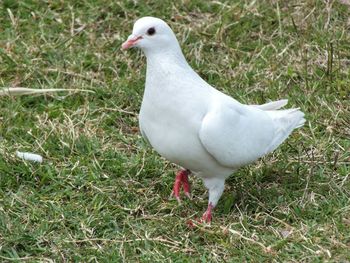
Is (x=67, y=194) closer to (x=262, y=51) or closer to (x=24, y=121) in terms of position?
(x=24, y=121)

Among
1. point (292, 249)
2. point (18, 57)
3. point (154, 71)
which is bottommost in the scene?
point (18, 57)

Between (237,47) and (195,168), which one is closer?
(195,168)

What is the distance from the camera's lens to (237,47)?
770 centimetres

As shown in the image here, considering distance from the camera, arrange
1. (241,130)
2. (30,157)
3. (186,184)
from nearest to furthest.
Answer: (241,130)
(186,184)
(30,157)

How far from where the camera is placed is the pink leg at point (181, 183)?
19.3 ft

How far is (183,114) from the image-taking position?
5270 mm

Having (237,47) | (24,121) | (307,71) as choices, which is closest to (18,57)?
(24,121)

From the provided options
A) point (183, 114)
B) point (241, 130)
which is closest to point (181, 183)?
point (241, 130)

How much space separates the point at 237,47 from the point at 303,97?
93 cm

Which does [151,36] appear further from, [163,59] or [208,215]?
[208,215]

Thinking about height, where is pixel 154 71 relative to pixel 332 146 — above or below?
above

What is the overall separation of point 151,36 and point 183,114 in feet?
1.56

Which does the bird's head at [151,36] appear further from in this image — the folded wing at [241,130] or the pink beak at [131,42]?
the folded wing at [241,130]

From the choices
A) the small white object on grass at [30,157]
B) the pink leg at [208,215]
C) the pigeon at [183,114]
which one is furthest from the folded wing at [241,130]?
the small white object on grass at [30,157]
